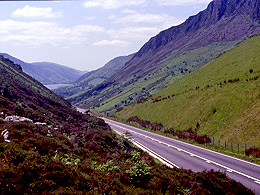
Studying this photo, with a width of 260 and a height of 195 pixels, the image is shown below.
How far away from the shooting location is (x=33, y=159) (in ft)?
29.7

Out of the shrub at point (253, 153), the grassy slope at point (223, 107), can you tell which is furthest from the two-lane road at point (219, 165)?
the grassy slope at point (223, 107)

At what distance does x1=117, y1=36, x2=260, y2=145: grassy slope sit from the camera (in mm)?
37094

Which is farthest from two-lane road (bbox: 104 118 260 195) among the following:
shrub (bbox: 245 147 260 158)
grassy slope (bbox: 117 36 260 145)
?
grassy slope (bbox: 117 36 260 145)

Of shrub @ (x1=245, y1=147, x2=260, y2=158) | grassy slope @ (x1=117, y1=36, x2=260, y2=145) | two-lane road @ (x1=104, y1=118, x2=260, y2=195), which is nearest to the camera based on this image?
two-lane road @ (x1=104, y1=118, x2=260, y2=195)

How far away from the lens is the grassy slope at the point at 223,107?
122 ft

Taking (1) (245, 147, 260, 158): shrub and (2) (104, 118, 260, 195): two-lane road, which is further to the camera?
(1) (245, 147, 260, 158): shrub

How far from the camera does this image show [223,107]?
46.8 metres

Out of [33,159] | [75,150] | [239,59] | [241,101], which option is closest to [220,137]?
[241,101]

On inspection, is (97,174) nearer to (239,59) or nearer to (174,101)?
(174,101)

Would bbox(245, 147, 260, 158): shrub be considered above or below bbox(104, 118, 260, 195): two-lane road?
below

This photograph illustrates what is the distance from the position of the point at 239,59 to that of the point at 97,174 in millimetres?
71943

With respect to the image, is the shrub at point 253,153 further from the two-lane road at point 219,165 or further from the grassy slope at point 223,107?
the grassy slope at point 223,107

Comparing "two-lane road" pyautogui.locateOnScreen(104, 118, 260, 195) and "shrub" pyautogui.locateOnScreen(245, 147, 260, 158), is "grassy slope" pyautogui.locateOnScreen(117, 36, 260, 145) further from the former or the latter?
"two-lane road" pyautogui.locateOnScreen(104, 118, 260, 195)

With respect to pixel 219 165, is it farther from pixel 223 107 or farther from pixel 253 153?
pixel 223 107
